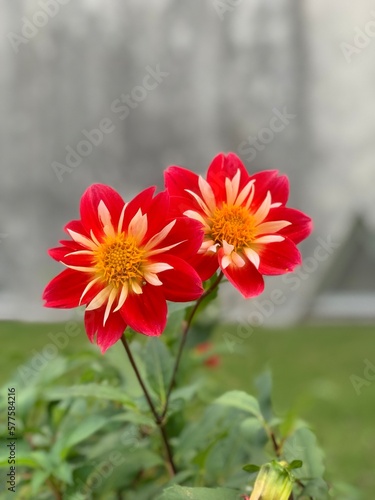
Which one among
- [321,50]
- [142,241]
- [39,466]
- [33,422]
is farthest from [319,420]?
[321,50]

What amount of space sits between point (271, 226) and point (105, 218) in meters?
0.10

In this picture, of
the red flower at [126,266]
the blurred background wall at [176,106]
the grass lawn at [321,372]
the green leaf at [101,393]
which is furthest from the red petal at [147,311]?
the blurred background wall at [176,106]

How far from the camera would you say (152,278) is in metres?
0.36

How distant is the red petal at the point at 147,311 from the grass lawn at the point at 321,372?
0.88m

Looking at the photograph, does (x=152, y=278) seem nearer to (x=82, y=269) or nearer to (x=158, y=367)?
(x=82, y=269)

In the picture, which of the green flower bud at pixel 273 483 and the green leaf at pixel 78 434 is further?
the green leaf at pixel 78 434

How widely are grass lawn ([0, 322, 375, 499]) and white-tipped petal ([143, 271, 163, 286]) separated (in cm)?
88

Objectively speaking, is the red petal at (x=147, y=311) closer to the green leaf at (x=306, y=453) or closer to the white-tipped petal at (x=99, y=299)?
the white-tipped petal at (x=99, y=299)

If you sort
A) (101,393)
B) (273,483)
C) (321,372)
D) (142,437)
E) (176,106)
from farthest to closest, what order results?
(176,106), (321,372), (142,437), (101,393), (273,483)

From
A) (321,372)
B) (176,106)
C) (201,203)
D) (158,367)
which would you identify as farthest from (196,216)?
(176,106)

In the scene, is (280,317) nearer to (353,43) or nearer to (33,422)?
(353,43)

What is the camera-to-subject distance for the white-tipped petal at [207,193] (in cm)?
40

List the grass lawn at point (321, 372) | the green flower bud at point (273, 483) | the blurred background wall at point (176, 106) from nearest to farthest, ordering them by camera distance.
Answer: the green flower bud at point (273, 483)
the grass lawn at point (321, 372)
the blurred background wall at point (176, 106)

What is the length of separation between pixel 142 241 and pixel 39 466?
21 cm
